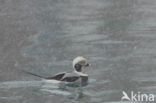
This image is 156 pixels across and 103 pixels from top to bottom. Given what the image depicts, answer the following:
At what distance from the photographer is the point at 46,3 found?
28281 millimetres

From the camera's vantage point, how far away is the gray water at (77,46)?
45.1ft

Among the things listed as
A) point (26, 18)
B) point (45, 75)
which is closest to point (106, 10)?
point (26, 18)

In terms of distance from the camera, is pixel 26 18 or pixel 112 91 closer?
pixel 112 91

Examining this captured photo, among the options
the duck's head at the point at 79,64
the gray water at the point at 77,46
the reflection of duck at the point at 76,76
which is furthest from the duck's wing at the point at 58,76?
the duck's head at the point at 79,64

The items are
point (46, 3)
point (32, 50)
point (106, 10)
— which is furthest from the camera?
point (46, 3)

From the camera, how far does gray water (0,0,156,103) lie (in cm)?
1373

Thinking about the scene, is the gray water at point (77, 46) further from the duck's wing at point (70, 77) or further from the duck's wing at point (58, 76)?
the duck's wing at point (70, 77)

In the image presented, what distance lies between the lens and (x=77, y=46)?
730 inches

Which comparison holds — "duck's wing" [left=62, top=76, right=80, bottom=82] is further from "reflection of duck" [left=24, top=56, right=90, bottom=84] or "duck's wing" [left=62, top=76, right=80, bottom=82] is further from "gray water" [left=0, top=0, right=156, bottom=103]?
"gray water" [left=0, top=0, right=156, bottom=103]

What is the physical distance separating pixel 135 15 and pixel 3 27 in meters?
5.09

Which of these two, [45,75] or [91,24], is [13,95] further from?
[91,24]

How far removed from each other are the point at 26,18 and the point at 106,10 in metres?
3.46

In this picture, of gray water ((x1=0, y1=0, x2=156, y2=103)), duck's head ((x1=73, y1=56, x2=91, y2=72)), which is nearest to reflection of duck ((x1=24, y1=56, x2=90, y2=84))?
duck's head ((x1=73, y1=56, x2=91, y2=72))

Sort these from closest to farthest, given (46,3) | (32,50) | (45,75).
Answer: (45,75) < (32,50) < (46,3)
